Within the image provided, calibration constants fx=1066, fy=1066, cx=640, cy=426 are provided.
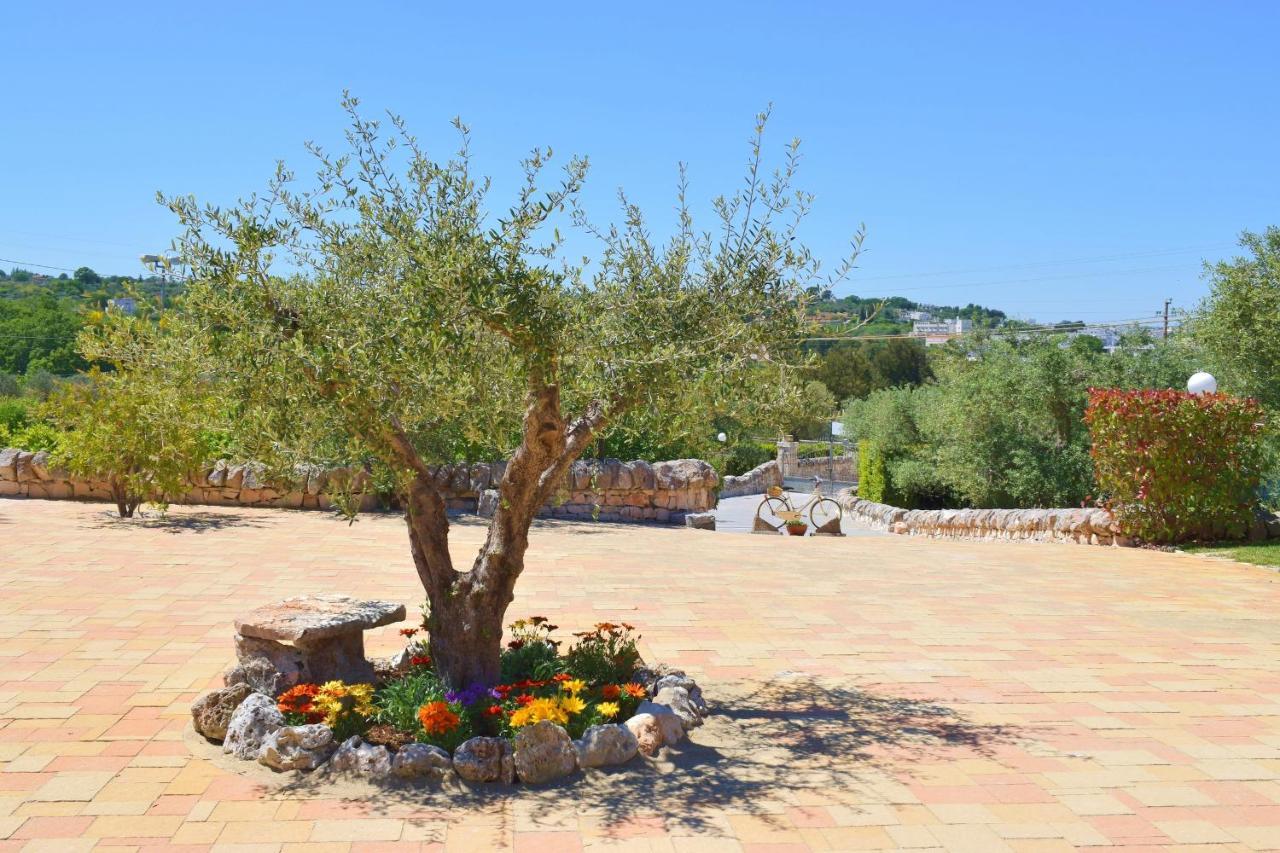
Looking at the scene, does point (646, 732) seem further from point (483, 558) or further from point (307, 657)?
point (307, 657)

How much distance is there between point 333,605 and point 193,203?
8.65ft

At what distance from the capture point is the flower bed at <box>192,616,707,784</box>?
5.32m

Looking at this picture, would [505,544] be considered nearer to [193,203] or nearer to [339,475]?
[193,203]

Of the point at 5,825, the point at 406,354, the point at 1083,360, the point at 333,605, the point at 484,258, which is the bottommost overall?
the point at 5,825

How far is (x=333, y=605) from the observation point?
6773 mm

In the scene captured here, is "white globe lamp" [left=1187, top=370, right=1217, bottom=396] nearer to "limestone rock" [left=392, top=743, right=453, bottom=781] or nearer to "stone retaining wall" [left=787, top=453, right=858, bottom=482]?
"limestone rock" [left=392, top=743, right=453, bottom=781]

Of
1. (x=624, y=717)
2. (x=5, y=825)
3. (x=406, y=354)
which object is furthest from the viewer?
Result: (x=624, y=717)

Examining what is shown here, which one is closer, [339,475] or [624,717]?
[624,717]

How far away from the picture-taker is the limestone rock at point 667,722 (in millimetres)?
5836

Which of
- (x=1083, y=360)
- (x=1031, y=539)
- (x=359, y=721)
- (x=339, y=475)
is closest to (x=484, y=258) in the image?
(x=359, y=721)

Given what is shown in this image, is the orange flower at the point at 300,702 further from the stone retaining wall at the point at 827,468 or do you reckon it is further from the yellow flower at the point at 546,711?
the stone retaining wall at the point at 827,468

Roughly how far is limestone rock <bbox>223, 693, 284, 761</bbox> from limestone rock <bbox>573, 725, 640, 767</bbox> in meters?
1.62

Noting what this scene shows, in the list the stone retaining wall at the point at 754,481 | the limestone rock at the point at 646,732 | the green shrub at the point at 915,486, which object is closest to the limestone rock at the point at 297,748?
the limestone rock at the point at 646,732

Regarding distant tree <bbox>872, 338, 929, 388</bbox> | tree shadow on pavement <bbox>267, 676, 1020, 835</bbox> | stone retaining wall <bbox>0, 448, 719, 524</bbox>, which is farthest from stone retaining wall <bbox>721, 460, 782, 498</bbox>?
tree shadow on pavement <bbox>267, 676, 1020, 835</bbox>
